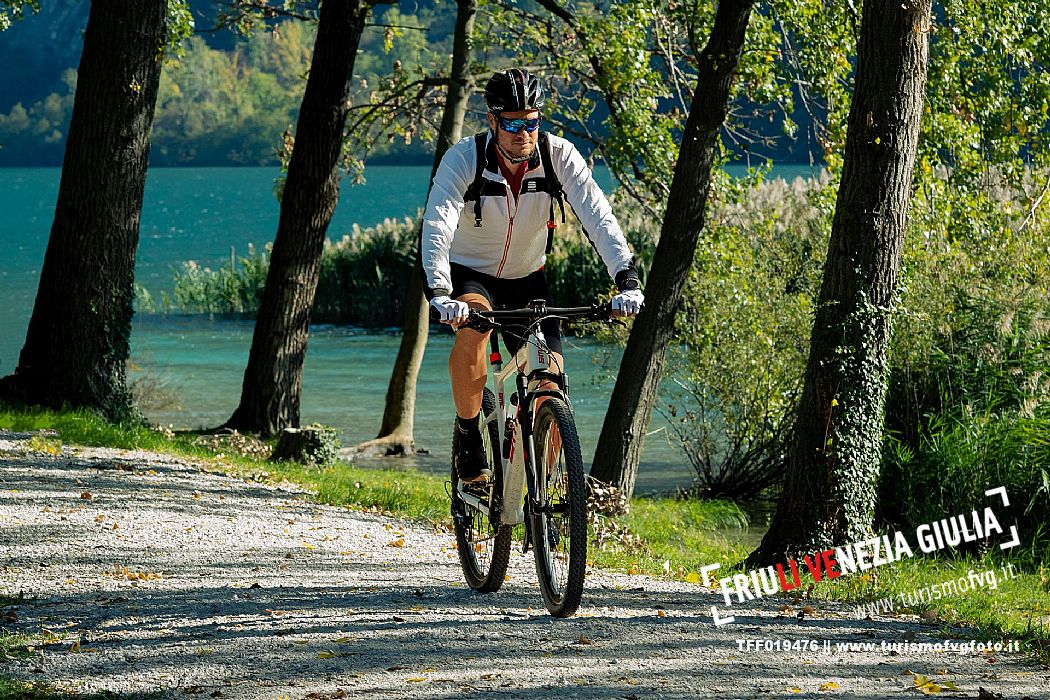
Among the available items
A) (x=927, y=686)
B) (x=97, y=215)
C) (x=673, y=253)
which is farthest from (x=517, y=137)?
(x=97, y=215)

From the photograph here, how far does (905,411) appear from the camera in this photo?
40.2 feet

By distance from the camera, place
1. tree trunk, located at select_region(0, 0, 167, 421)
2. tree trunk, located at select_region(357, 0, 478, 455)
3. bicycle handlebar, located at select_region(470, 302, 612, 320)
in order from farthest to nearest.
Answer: tree trunk, located at select_region(357, 0, 478, 455), tree trunk, located at select_region(0, 0, 167, 421), bicycle handlebar, located at select_region(470, 302, 612, 320)

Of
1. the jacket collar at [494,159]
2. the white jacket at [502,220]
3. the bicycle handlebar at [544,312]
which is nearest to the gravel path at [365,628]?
the bicycle handlebar at [544,312]

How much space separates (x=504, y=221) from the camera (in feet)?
20.5

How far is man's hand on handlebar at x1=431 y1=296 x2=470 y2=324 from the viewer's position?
18.5 feet

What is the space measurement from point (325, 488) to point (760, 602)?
4590mm

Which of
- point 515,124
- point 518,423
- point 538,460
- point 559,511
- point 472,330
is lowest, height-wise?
point 559,511

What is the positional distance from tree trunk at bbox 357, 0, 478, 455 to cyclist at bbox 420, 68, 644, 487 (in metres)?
11.4

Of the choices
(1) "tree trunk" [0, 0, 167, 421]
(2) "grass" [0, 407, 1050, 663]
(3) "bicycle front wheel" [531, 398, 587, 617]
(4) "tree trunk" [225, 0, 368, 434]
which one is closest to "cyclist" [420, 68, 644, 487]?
(3) "bicycle front wheel" [531, 398, 587, 617]

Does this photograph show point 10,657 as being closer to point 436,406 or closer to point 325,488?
point 325,488

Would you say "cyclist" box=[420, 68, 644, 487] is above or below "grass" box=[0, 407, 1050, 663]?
above

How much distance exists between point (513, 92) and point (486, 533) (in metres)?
2.31

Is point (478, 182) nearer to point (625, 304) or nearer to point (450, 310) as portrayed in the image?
point (450, 310)

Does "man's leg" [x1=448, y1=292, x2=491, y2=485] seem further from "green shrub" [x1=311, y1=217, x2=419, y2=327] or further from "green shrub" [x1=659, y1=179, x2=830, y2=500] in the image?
"green shrub" [x1=311, y1=217, x2=419, y2=327]
